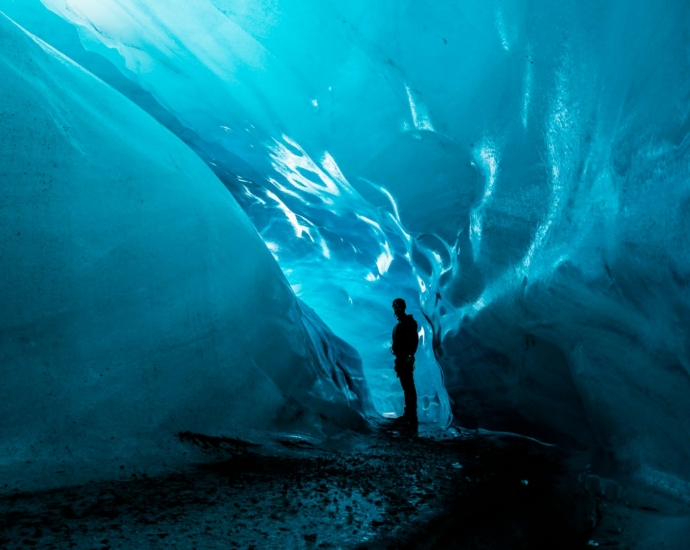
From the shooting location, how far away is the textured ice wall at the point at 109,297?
2.11 metres

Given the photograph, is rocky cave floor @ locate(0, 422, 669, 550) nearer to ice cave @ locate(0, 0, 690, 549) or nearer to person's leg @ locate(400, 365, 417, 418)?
ice cave @ locate(0, 0, 690, 549)

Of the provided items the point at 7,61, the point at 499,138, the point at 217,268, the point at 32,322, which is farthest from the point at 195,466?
the point at 499,138

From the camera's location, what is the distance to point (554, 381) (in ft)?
11.5

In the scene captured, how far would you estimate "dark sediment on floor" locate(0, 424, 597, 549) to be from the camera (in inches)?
61.4

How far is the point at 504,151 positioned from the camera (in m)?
3.43

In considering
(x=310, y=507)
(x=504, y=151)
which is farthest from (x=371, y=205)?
(x=310, y=507)

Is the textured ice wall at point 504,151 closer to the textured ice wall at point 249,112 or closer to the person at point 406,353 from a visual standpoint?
the textured ice wall at point 249,112

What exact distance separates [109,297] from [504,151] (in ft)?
7.98

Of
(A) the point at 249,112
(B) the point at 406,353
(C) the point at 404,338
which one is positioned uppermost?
(A) the point at 249,112

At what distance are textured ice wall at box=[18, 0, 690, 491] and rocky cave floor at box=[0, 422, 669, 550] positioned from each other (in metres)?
0.63

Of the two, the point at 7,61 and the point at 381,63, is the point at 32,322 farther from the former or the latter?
the point at 381,63

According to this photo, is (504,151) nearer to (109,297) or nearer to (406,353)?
(406,353)

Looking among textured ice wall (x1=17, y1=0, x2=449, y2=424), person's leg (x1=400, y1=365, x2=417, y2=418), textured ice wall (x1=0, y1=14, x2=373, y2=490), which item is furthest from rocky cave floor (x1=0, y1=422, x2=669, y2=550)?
textured ice wall (x1=17, y1=0, x2=449, y2=424)

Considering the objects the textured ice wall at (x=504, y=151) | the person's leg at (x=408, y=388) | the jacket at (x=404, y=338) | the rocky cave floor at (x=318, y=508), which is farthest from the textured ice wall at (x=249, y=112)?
the rocky cave floor at (x=318, y=508)
